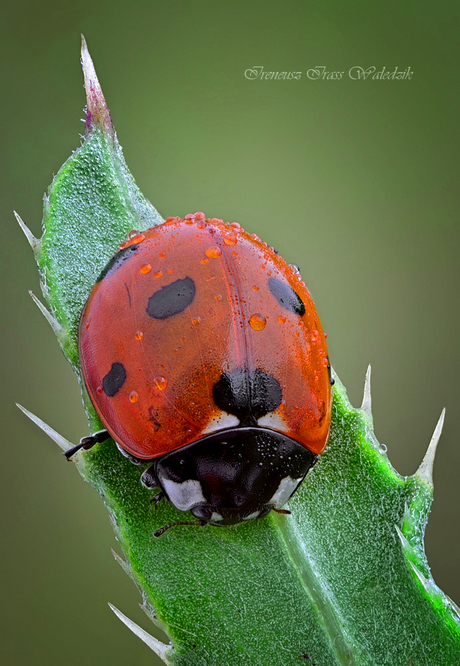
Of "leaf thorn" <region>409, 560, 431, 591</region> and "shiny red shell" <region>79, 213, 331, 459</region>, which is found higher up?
"shiny red shell" <region>79, 213, 331, 459</region>

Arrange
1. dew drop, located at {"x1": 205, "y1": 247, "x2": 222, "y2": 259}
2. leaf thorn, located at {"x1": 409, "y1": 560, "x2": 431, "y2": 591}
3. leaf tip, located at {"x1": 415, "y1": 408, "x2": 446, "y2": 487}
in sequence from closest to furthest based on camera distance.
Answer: leaf thorn, located at {"x1": 409, "y1": 560, "x2": 431, "y2": 591}
leaf tip, located at {"x1": 415, "y1": 408, "x2": 446, "y2": 487}
dew drop, located at {"x1": 205, "y1": 247, "x2": 222, "y2": 259}

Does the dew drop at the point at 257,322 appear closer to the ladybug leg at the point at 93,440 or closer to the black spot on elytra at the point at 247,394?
the black spot on elytra at the point at 247,394

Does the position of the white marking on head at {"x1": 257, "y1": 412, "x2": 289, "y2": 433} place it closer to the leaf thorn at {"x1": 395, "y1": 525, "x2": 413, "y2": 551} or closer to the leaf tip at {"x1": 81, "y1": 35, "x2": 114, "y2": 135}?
the leaf thorn at {"x1": 395, "y1": 525, "x2": 413, "y2": 551}

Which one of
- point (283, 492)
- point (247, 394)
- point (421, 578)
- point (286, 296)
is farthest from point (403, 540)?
point (286, 296)

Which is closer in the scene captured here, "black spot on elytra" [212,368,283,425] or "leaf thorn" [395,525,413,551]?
"leaf thorn" [395,525,413,551]

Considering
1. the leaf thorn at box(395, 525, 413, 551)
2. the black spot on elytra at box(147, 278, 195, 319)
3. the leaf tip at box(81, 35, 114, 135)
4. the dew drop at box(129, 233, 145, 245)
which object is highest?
the leaf tip at box(81, 35, 114, 135)

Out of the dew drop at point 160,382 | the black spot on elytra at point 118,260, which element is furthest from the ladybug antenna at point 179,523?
the black spot on elytra at point 118,260

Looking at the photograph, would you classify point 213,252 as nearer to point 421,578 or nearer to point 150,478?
point 150,478

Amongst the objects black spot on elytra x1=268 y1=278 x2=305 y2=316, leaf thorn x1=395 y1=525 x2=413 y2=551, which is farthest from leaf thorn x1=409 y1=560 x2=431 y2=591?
black spot on elytra x1=268 y1=278 x2=305 y2=316
